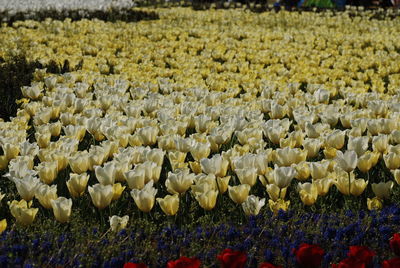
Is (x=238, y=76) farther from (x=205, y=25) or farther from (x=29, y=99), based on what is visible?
(x=205, y=25)

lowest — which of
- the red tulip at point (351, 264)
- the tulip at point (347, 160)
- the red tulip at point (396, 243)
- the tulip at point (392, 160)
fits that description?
the tulip at point (392, 160)

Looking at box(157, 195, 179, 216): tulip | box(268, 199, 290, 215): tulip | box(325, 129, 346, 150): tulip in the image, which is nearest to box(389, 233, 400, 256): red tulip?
box(268, 199, 290, 215): tulip

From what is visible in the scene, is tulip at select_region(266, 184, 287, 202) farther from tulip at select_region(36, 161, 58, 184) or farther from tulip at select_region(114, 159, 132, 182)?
tulip at select_region(36, 161, 58, 184)

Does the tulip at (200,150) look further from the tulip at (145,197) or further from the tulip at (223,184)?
the tulip at (145,197)

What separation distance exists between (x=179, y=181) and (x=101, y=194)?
1.43 feet

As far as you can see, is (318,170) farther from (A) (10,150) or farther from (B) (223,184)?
Answer: (A) (10,150)

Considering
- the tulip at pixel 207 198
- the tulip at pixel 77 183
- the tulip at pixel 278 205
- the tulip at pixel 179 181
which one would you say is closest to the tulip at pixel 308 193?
the tulip at pixel 278 205

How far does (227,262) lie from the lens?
7.46 feet

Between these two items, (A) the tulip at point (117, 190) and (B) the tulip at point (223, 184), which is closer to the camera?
(A) the tulip at point (117, 190)

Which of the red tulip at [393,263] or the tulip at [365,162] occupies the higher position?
the red tulip at [393,263]

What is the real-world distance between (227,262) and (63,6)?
13678 mm

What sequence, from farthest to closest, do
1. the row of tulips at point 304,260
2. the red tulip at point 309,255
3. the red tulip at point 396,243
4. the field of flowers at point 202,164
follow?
1. the field of flowers at point 202,164
2. the red tulip at point 396,243
3. the red tulip at point 309,255
4. the row of tulips at point 304,260

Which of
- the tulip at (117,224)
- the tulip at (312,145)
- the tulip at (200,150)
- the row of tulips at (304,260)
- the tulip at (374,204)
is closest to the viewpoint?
the row of tulips at (304,260)

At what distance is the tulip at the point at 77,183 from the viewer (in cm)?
359
